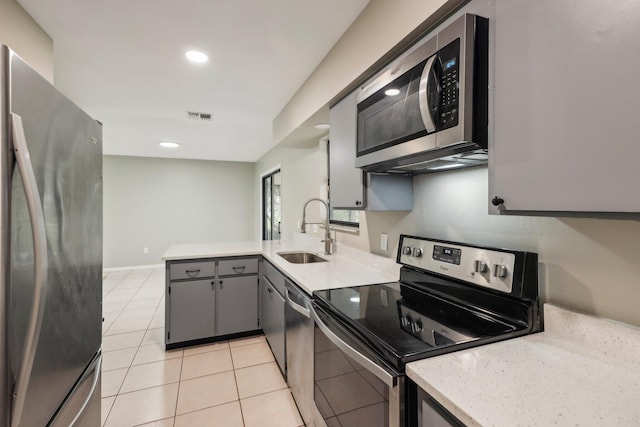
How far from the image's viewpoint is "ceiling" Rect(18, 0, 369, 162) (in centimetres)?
167

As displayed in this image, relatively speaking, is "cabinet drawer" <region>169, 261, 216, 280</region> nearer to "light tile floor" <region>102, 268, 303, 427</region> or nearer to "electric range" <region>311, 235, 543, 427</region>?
"light tile floor" <region>102, 268, 303, 427</region>

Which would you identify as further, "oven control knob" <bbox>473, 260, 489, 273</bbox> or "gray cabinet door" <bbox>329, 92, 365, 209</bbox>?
"gray cabinet door" <bbox>329, 92, 365, 209</bbox>

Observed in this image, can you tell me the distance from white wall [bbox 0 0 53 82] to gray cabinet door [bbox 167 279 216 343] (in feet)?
5.97

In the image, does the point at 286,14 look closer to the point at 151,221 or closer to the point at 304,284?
the point at 304,284

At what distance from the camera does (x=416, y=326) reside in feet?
3.56

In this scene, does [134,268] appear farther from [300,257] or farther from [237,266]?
[300,257]

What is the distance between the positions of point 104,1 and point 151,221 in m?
5.38

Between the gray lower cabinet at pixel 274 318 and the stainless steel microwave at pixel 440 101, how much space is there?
1.44 metres

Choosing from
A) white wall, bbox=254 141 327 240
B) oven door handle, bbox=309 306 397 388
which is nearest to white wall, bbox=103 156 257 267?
white wall, bbox=254 141 327 240

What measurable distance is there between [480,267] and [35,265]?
4.81ft

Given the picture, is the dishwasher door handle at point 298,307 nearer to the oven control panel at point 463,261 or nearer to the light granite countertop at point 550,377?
the oven control panel at point 463,261

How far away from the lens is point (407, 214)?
1.80 m

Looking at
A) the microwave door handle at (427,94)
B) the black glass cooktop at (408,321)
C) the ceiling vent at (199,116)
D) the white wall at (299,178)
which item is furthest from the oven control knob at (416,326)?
the ceiling vent at (199,116)

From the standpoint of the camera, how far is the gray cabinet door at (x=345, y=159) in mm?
1774
